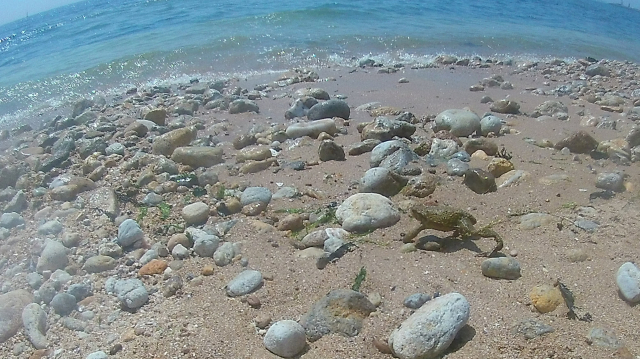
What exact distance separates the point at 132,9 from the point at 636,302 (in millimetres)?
18801

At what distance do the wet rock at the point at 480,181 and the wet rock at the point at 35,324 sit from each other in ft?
9.28

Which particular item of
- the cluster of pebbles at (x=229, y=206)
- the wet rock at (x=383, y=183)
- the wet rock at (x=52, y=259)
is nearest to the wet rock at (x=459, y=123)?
the cluster of pebbles at (x=229, y=206)

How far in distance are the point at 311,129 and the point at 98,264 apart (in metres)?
2.68

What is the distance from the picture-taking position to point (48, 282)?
3.07 metres

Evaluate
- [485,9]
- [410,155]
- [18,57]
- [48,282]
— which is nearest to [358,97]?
[410,155]

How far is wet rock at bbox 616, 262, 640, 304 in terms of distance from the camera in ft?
7.76

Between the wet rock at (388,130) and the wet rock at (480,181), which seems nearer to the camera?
the wet rock at (480,181)

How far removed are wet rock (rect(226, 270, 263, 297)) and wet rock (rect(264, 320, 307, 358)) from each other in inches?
19.3

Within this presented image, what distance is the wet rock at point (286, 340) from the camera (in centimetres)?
231

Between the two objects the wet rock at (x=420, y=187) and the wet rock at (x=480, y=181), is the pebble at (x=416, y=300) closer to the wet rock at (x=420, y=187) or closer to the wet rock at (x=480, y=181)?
the wet rock at (x=420, y=187)

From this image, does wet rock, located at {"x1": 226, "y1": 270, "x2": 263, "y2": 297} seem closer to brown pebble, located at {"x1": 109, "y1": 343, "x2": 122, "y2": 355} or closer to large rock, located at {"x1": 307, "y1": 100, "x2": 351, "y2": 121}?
brown pebble, located at {"x1": 109, "y1": 343, "x2": 122, "y2": 355}

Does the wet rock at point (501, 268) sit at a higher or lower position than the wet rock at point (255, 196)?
higher

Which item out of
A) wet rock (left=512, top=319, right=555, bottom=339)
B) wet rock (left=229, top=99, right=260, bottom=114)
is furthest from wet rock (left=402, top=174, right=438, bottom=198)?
wet rock (left=229, top=99, right=260, bottom=114)

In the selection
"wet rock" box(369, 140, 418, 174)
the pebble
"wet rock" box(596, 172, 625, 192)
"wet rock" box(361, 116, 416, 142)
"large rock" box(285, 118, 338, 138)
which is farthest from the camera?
"large rock" box(285, 118, 338, 138)
